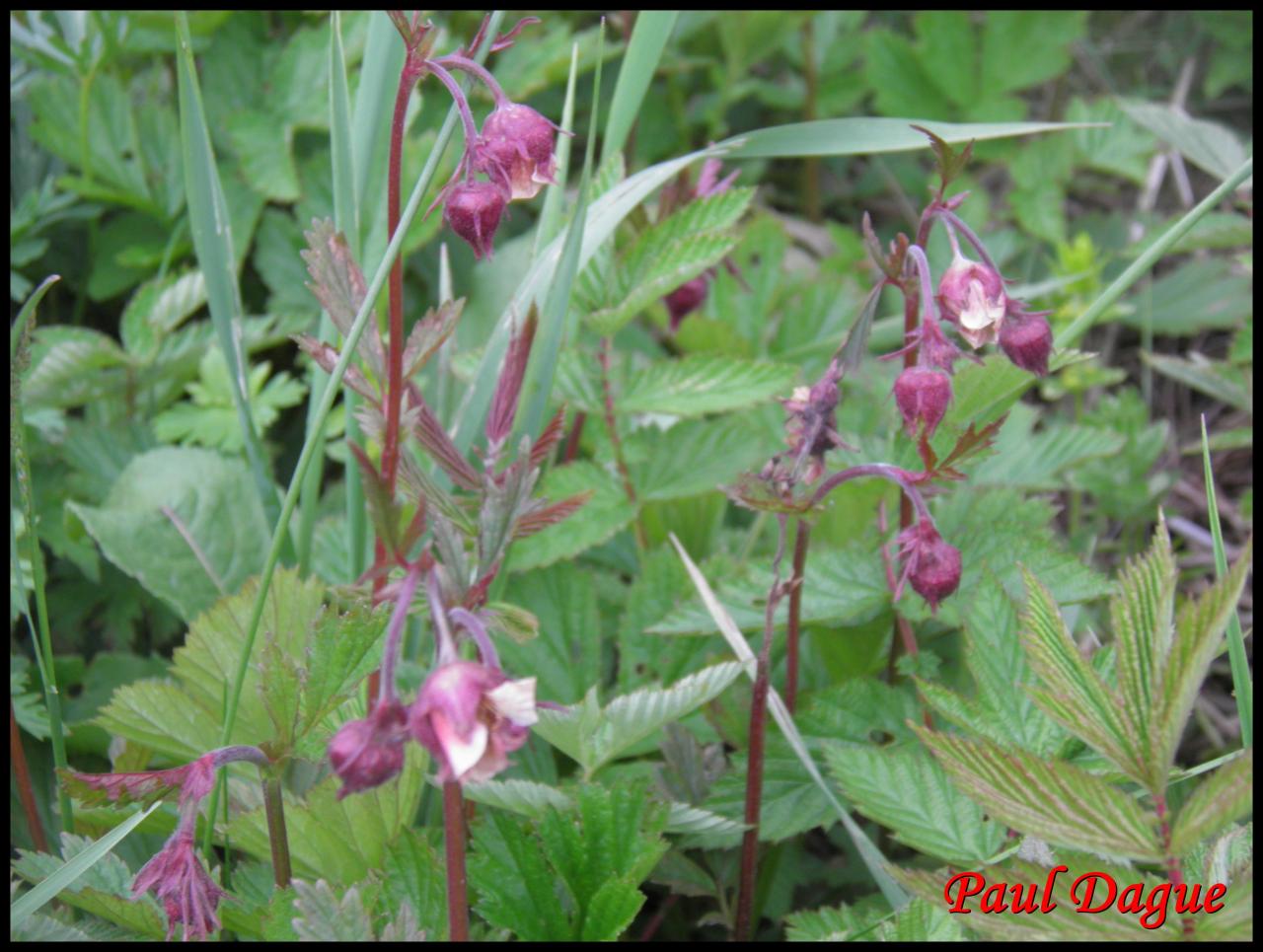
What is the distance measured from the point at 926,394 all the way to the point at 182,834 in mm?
715

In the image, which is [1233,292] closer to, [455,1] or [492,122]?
[455,1]

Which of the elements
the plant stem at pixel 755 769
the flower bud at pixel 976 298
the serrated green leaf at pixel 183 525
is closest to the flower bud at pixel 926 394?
the flower bud at pixel 976 298

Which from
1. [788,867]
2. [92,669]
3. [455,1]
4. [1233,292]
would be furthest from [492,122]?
[1233,292]

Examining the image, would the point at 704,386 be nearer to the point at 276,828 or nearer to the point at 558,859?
the point at 558,859

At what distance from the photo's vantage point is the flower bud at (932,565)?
1.05 metres

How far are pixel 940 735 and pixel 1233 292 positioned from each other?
1.99 meters

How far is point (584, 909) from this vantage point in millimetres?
1055

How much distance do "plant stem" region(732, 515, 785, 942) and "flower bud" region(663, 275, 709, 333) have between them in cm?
78

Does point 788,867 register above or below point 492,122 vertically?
below

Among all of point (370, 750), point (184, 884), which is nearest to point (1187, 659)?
point (370, 750)

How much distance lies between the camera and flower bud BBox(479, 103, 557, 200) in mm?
946

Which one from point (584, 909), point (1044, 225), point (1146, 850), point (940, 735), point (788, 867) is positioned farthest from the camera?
point (1044, 225)

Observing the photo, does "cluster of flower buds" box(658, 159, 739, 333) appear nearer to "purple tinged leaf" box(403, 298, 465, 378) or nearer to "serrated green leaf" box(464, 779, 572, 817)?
"purple tinged leaf" box(403, 298, 465, 378)

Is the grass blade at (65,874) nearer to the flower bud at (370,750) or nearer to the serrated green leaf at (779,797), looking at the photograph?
the flower bud at (370,750)
